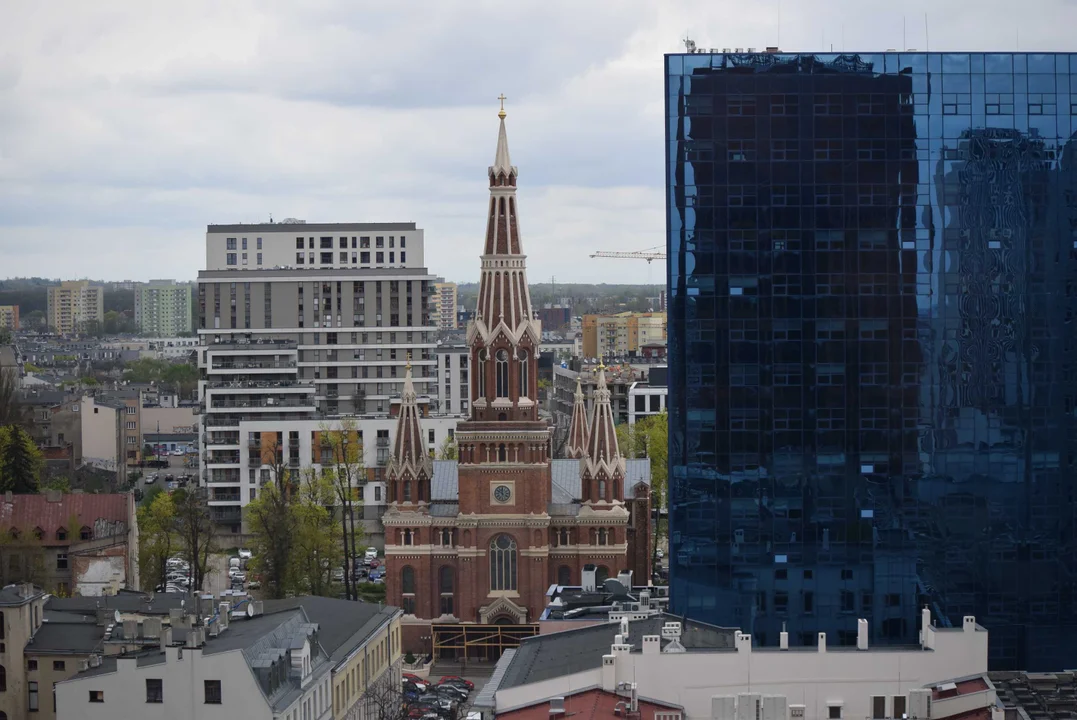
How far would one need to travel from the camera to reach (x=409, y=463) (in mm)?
144125

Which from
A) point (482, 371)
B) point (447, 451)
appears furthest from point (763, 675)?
point (447, 451)

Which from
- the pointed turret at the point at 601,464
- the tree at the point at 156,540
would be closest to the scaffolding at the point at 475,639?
the pointed turret at the point at 601,464

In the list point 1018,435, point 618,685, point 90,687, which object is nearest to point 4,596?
point 90,687

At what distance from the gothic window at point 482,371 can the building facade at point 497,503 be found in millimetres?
73

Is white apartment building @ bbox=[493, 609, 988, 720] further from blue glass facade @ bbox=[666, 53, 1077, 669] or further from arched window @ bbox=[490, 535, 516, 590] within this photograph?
arched window @ bbox=[490, 535, 516, 590]

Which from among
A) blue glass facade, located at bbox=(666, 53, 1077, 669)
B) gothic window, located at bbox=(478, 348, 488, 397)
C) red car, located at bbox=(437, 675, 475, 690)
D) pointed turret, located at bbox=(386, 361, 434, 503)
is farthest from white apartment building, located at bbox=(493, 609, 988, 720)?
pointed turret, located at bbox=(386, 361, 434, 503)

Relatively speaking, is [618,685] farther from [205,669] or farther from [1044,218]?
[1044,218]

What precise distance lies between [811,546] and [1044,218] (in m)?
21.0

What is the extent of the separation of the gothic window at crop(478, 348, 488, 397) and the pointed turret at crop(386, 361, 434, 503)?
16.1 ft

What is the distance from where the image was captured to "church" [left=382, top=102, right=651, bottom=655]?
142875mm

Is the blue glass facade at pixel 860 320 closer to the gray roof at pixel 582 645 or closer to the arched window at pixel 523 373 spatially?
the gray roof at pixel 582 645

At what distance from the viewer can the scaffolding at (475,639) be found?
142000 mm

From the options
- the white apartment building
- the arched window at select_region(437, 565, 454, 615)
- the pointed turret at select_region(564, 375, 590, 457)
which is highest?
the pointed turret at select_region(564, 375, 590, 457)

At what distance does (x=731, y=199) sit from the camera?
10306cm
